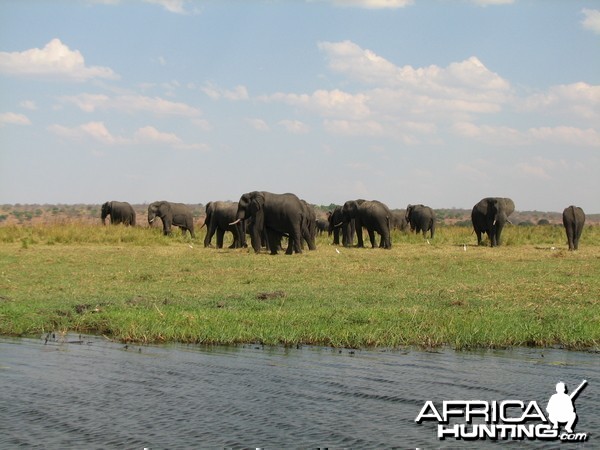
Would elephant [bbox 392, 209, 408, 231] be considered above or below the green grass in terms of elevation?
above

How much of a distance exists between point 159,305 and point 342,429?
7.84 metres

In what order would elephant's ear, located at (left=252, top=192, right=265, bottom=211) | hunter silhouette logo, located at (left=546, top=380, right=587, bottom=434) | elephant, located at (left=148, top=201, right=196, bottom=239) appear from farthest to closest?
elephant, located at (left=148, top=201, right=196, bottom=239)
elephant's ear, located at (left=252, top=192, right=265, bottom=211)
hunter silhouette logo, located at (left=546, top=380, right=587, bottom=434)

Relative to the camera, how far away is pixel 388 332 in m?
13.0

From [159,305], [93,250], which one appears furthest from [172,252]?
[159,305]

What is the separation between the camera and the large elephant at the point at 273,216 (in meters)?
29.0

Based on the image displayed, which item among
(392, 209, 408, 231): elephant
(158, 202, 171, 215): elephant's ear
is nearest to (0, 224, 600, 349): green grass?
(158, 202, 171, 215): elephant's ear

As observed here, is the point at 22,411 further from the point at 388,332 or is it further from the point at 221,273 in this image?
the point at 221,273

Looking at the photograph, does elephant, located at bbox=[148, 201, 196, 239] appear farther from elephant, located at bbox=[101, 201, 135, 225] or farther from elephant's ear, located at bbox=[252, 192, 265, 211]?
elephant's ear, located at bbox=[252, 192, 265, 211]

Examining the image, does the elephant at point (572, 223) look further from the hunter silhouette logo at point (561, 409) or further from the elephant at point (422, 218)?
the hunter silhouette logo at point (561, 409)

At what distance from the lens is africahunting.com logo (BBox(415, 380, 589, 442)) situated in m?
8.20

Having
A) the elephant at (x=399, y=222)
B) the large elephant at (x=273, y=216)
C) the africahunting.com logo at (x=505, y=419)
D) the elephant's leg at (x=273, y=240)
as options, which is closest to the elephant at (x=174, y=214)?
the elephant at (x=399, y=222)

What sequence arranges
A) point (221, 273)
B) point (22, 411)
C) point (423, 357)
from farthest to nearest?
point (221, 273), point (423, 357), point (22, 411)

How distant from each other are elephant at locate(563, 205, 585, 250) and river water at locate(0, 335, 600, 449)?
74.3 feet

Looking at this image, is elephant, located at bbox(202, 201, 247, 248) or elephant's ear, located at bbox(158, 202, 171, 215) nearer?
elephant, located at bbox(202, 201, 247, 248)
